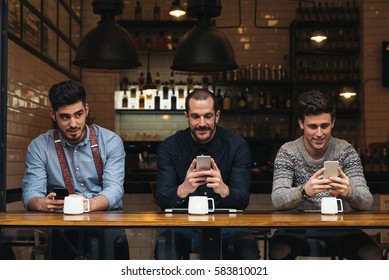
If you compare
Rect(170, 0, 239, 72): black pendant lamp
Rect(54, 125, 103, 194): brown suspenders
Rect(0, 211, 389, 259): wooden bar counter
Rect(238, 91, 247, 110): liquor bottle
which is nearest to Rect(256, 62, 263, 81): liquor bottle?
Rect(238, 91, 247, 110): liquor bottle

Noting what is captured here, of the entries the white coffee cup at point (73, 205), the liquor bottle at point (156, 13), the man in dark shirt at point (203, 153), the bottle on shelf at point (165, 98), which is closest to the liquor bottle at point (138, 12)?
the liquor bottle at point (156, 13)

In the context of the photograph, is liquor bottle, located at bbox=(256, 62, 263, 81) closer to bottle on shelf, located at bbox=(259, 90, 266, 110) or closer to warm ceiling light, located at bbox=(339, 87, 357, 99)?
bottle on shelf, located at bbox=(259, 90, 266, 110)

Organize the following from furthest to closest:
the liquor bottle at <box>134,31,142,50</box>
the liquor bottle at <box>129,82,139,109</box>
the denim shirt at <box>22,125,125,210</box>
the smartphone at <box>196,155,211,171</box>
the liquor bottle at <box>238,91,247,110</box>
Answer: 1. the liquor bottle at <box>129,82,139,109</box>
2. the liquor bottle at <box>238,91,247,110</box>
3. the liquor bottle at <box>134,31,142,50</box>
4. the denim shirt at <box>22,125,125,210</box>
5. the smartphone at <box>196,155,211,171</box>

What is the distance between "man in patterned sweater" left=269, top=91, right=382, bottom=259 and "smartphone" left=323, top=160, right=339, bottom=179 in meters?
0.02

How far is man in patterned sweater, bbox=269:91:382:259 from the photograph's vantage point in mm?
2812

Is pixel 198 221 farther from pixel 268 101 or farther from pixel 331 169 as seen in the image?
pixel 268 101

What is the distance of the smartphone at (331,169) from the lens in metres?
2.99

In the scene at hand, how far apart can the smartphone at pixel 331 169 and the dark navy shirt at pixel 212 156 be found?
0.67m

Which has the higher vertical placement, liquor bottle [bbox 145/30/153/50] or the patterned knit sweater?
liquor bottle [bbox 145/30/153/50]

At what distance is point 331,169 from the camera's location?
302 centimetres

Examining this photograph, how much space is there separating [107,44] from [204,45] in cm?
73

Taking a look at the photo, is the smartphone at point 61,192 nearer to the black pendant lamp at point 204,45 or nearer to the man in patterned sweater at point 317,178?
the man in patterned sweater at point 317,178
